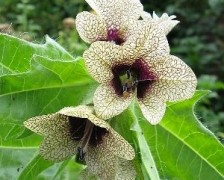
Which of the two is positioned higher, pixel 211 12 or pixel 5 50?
pixel 5 50

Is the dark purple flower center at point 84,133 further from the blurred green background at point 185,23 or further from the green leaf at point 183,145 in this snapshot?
the blurred green background at point 185,23

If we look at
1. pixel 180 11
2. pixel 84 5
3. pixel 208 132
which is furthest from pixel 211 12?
pixel 208 132

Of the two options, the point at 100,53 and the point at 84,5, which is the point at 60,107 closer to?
the point at 100,53

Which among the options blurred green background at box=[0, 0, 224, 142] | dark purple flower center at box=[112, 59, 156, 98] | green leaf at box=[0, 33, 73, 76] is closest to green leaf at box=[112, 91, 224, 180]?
dark purple flower center at box=[112, 59, 156, 98]

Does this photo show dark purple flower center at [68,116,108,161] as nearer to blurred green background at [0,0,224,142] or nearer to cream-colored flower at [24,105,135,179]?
cream-colored flower at [24,105,135,179]

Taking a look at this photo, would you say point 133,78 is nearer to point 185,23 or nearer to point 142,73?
point 142,73
